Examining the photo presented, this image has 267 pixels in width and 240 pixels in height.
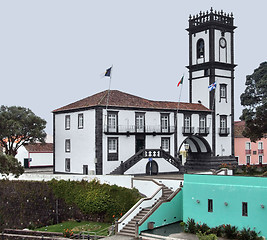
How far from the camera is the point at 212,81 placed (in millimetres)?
45531

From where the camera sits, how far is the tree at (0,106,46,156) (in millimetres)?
42031

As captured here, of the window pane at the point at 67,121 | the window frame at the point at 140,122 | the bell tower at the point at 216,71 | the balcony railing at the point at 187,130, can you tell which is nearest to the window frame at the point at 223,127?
the bell tower at the point at 216,71

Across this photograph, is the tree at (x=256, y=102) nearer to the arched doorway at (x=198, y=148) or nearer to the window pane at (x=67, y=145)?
the arched doorway at (x=198, y=148)

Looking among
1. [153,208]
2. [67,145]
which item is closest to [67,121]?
[67,145]

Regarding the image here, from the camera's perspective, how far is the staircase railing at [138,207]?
26172mm

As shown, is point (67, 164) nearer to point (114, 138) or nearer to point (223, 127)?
point (114, 138)

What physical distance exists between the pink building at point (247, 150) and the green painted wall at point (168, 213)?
25.6m

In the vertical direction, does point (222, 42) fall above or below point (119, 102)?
above

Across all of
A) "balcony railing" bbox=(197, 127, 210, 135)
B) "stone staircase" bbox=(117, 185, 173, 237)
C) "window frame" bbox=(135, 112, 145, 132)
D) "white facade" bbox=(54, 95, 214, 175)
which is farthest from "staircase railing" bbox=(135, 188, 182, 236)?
"balcony railing" bbox=(197, 127, 210, 135)

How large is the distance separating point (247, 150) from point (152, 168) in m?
19.7

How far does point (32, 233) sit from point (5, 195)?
5.84 m

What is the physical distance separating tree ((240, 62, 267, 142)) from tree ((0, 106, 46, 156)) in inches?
771

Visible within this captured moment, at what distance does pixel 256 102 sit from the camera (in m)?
39.8

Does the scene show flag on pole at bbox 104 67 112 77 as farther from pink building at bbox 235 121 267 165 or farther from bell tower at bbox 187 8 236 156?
pink building at bbox 235 121 267 165
